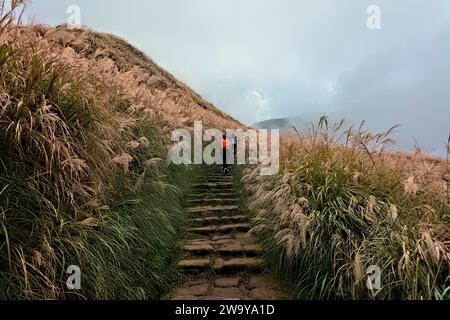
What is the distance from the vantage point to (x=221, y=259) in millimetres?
5660

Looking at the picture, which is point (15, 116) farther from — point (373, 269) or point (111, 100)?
point (373, 269)

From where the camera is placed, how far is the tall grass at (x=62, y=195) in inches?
134

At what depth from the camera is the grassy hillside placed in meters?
3.41

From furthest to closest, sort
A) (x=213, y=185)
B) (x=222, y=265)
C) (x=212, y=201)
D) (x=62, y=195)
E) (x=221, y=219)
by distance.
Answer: (x=213, y=185) → (x=212, y=201) → (x=221, y=219) → (x=222, y=265) → (x=62, y=195)

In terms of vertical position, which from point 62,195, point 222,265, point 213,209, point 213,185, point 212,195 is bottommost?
point 222,265

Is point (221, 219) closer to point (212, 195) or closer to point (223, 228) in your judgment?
point (223, 228)

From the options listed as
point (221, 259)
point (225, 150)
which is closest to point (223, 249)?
point (221, 259)

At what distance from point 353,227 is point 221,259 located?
209cm

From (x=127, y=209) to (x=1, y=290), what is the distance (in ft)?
6.86

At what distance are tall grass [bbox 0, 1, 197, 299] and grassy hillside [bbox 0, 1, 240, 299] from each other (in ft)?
0.03

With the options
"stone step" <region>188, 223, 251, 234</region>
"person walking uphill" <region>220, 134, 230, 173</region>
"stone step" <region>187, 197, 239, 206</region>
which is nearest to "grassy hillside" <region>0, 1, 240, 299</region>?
"stone step" <region>188, 223, 251, 234</region>

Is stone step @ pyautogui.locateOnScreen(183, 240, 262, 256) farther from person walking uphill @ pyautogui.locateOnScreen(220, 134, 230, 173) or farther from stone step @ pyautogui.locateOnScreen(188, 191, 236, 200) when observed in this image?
person walking uphill @ pyautogui.locateOnScreen(220, 134, 230, 173)

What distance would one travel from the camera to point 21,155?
3.67 metres

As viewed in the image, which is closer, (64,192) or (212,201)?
(64,192)
